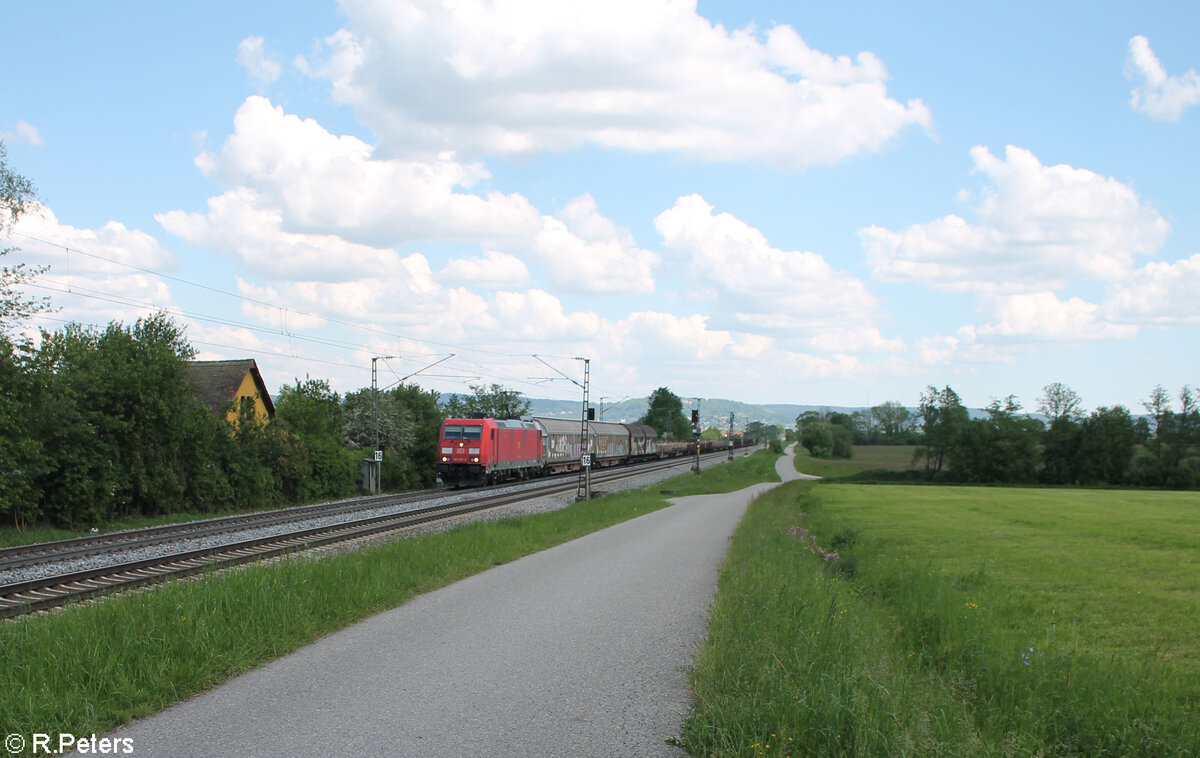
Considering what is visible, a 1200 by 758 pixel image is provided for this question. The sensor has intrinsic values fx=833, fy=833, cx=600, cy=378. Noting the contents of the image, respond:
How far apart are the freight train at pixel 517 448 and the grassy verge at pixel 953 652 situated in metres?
25.7

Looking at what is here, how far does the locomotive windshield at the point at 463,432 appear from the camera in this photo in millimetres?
43659

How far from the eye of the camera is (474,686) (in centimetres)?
678

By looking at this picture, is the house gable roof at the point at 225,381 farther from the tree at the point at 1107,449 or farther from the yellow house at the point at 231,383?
the tree at the point at 1107,449

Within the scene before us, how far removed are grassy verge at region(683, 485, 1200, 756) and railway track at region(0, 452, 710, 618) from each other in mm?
8306

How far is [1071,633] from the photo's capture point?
35.1 ft

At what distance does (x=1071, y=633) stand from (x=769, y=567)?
397 cm

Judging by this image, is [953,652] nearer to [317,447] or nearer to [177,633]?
[177,633]

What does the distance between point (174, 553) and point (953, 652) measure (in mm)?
15040

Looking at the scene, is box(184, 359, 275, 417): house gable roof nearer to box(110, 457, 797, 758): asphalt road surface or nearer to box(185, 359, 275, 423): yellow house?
box(185, 359, 275, 423): yellow house

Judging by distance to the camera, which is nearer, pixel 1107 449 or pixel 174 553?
pixel 174 553

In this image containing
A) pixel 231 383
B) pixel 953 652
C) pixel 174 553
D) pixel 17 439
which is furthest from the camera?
pixel 231 383

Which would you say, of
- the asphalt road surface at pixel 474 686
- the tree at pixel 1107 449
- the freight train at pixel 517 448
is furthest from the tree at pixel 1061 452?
the asphalt road surface at pixel 474 686

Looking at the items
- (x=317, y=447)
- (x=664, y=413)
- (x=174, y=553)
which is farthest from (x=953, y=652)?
(x=664, y=413)

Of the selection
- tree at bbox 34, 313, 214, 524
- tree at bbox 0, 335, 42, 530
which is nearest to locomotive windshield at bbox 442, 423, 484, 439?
tree at bbox 34, 313, 214, 524
